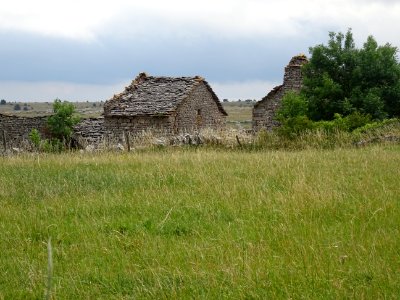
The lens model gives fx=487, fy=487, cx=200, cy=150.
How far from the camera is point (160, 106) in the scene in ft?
102

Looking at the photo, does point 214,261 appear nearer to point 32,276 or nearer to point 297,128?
point 32,276

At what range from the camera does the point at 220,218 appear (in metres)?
6.74

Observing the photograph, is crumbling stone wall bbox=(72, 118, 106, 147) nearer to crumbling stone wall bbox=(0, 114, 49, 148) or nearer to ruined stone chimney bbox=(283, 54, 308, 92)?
crumbling stone wall bbox=(0, 114, 49, 148)

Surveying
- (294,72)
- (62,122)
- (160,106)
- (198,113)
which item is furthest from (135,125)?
(294,72)

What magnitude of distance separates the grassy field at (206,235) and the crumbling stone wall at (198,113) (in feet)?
70.2

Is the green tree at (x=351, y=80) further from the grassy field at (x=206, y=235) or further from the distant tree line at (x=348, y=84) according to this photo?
the grassy field at (x=206, y=235)

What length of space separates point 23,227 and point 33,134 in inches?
1184

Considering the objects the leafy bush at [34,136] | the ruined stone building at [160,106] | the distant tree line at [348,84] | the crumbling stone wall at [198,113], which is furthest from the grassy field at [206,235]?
the leafy bush at [34,136]

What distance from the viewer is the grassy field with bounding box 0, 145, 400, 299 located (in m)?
4.48

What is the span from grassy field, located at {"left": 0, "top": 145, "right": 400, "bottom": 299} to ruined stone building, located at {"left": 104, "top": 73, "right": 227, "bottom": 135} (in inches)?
800

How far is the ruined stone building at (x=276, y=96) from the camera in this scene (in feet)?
104

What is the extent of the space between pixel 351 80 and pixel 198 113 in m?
11.8

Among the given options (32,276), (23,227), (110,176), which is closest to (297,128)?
(110,176)

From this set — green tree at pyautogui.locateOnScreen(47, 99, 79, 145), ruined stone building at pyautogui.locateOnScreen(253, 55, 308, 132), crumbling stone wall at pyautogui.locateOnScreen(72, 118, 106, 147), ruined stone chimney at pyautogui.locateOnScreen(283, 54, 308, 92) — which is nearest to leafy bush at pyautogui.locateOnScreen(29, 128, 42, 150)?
green tree at pyautogui.locateOnScreen(47, 99, 79, 145)
